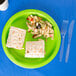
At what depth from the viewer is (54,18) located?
1.23 meters

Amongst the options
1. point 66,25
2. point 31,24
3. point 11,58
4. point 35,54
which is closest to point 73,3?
point 66,25

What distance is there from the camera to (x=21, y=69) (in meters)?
1.14

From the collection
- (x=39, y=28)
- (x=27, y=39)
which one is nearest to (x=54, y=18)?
(x=39, y=28)

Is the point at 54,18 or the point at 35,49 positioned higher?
the point at 54,18

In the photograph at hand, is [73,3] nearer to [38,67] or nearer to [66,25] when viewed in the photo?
[66,25]

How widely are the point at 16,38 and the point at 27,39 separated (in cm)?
8

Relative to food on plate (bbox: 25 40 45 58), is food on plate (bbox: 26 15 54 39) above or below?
above

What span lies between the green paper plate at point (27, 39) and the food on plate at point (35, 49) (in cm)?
A: 3

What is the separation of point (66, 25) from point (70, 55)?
0.21 m

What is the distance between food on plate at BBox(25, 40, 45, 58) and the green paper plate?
3 centimetres

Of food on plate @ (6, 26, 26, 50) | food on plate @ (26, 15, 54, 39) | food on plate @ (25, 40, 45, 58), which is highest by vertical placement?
food on plate @ (26, 15, 54, 39)

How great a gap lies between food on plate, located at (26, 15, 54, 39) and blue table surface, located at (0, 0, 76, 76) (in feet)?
0.29

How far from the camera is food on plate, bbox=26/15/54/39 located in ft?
3.83

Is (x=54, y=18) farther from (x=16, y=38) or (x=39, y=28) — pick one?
(x=16, y=38)
